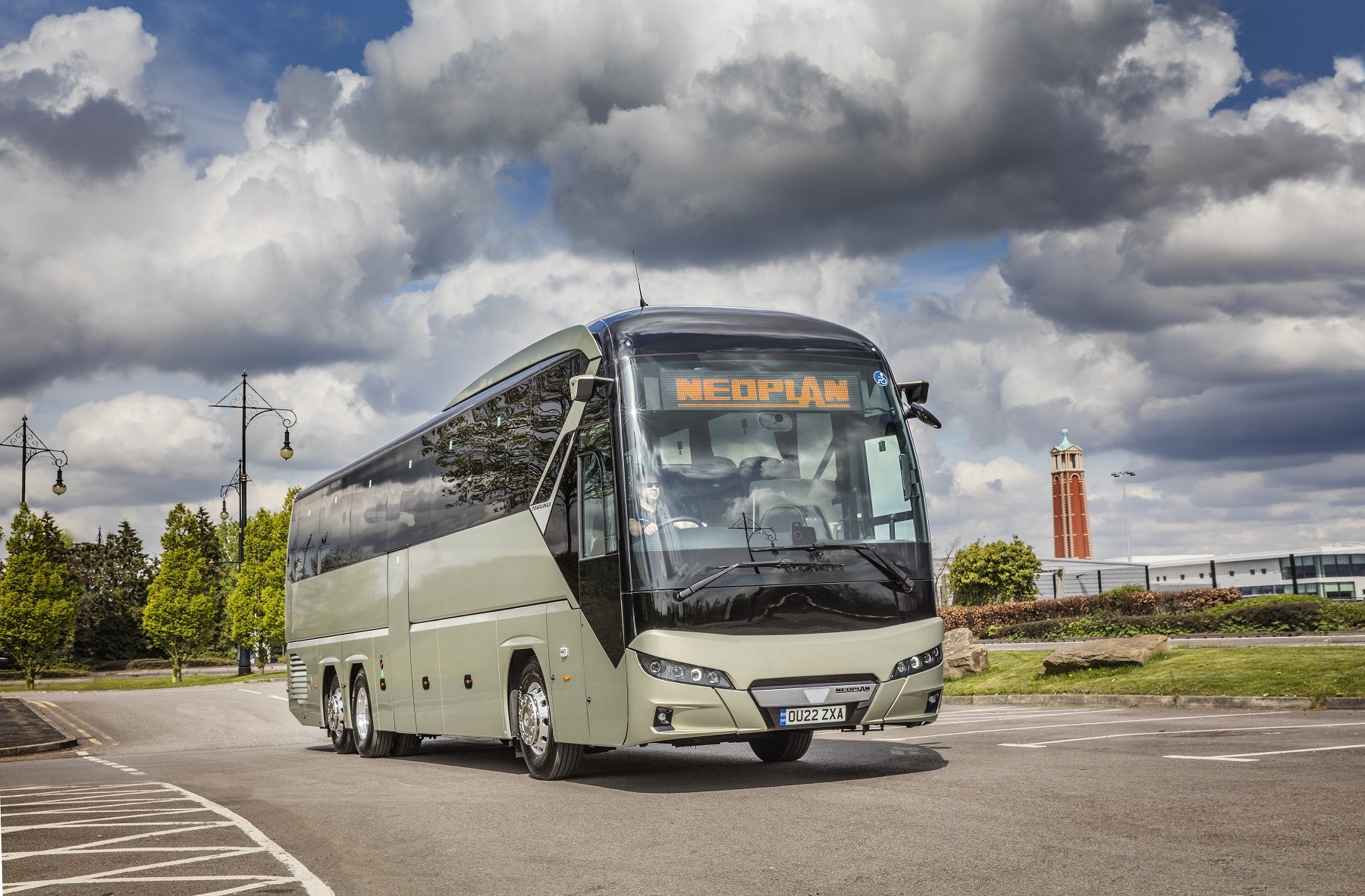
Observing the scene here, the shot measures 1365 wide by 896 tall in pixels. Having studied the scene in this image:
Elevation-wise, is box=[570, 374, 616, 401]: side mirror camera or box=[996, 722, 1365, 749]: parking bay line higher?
box=[570, 374, 616, 401]: side mirror camera

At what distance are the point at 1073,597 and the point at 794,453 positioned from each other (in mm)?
32324

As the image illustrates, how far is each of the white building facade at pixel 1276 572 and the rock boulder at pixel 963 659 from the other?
9.36 meters

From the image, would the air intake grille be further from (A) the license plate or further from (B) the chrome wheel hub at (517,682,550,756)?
(A) the license plate

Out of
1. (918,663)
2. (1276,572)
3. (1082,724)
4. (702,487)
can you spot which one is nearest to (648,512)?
(702,487)

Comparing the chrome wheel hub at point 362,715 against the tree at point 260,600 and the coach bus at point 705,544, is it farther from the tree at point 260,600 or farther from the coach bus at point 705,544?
the tree at point 260,600

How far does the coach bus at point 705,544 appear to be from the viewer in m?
10.2

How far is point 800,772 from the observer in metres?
11.7

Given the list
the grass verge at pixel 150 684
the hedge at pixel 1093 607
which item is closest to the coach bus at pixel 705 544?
the hedge at pixel 1093 607

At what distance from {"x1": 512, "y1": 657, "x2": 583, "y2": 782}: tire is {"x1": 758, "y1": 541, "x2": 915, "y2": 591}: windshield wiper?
9.88 feet

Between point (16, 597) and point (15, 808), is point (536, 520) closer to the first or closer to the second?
point (15, 808)

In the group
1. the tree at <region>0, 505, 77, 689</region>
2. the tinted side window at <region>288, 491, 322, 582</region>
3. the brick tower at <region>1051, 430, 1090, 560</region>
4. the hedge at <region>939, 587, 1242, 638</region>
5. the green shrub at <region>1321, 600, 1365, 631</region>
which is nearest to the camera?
the tinted side window at <region>288, 491, 322, 582</region>

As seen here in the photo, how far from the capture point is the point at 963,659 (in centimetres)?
2511

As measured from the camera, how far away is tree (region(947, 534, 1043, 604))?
5656cm

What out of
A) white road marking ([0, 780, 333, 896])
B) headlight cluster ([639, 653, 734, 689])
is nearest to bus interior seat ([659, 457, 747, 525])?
headlight cluster ([639, 653, 734, 689])
